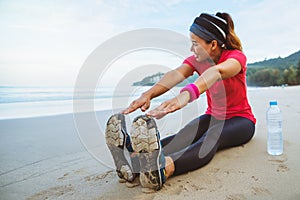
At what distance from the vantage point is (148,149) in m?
1.08

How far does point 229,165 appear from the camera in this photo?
1443 millimetres

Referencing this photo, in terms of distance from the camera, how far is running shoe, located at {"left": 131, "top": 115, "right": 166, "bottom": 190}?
1082 mm

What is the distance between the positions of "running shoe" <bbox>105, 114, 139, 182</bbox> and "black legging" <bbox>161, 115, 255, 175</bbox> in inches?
9.5

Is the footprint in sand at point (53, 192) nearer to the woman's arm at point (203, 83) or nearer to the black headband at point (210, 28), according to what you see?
the woman's arm at point (203, 83)

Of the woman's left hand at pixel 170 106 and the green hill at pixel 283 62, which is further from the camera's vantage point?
the green hill at pixel 283 62

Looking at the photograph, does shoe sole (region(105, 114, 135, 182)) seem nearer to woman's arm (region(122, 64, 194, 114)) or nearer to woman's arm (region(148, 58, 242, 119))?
woman's arm (region(148, 58, 242, 119))

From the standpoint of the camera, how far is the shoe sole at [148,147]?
1.08 meters

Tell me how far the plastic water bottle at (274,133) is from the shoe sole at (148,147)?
0.95m

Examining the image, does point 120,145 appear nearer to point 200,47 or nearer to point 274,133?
point 200,47

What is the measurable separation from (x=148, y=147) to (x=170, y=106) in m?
0.22

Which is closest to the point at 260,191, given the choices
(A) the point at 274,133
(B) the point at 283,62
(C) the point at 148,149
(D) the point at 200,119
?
(C) the point at 148,149

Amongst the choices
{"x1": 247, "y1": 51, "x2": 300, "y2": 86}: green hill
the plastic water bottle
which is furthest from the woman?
{"x1": 247, "y1": 51, "x2": 300, "y2": 86}: green hill

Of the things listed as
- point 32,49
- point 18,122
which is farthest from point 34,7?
point 32,49

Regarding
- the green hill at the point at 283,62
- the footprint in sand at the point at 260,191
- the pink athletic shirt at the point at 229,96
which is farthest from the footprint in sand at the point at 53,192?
the green hill at the point at 283,62
